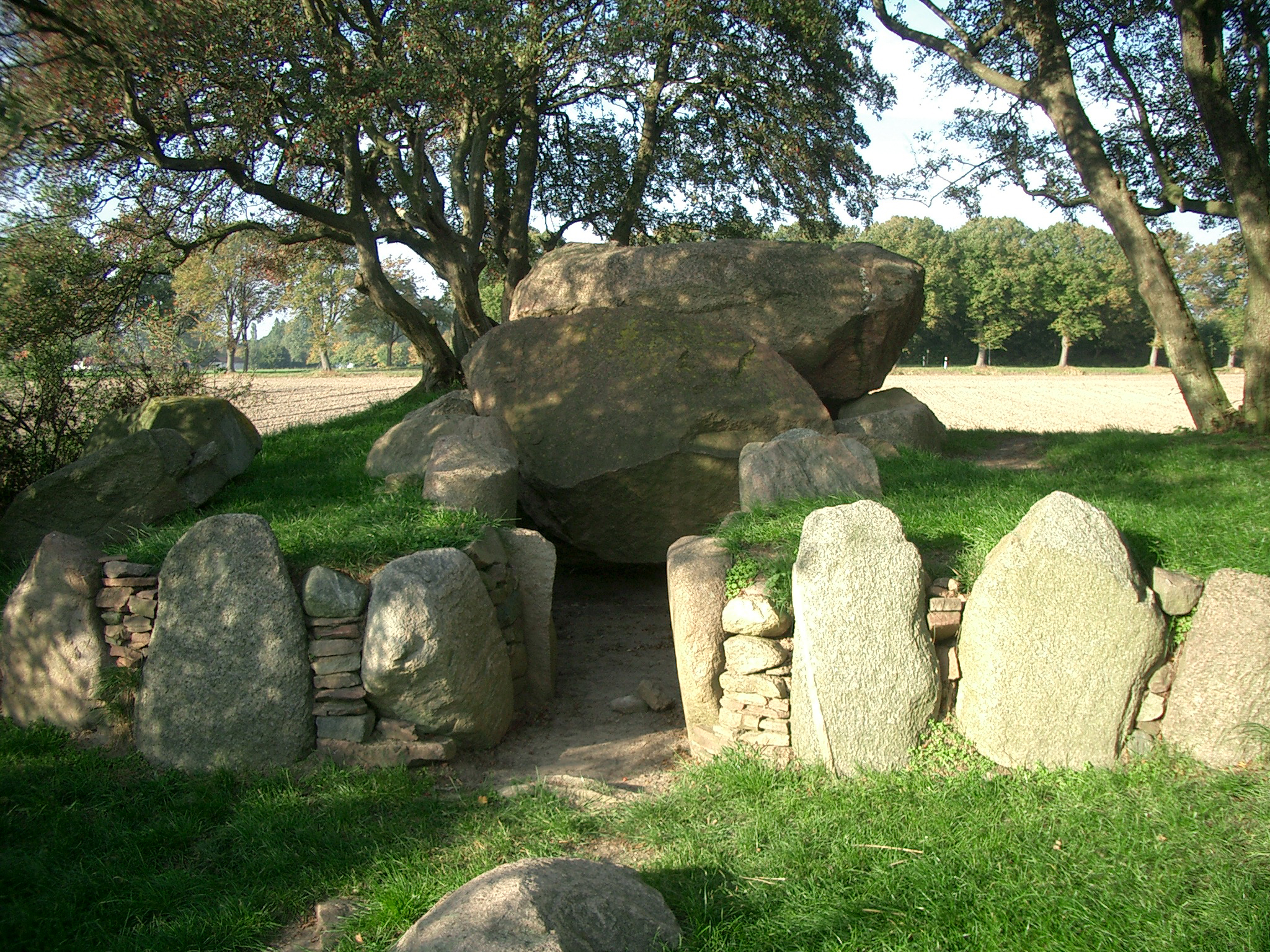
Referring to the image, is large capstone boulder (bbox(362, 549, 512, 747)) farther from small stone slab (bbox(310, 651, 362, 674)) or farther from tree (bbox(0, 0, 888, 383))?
tree (bbox(0, 0, 888, 383))

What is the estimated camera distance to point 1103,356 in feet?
157

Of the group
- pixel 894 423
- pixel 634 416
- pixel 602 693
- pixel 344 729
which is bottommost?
pixel 602 693

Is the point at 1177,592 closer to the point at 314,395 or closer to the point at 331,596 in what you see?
the point at 331,596

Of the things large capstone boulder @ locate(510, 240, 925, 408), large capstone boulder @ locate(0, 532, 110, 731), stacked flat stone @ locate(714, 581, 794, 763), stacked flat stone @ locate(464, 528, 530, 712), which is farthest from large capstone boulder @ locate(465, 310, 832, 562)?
large capstone boulder @ locate(0, 532, 110, 731)

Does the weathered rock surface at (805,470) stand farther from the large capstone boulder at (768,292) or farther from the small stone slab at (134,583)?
the small stone slab at (134,583)

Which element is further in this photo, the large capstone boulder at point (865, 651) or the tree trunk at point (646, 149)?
the tree trunk at point (646, 149)

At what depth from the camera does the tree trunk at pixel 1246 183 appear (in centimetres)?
862

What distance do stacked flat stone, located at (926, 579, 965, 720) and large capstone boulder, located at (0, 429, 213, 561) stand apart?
18.2 ft

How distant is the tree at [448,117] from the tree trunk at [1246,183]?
3.69 meters

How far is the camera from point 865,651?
4.46 m

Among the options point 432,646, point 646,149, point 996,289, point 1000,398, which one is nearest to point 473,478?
point 432,646

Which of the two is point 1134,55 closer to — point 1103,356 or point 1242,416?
point 1242,416

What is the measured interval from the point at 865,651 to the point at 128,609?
4.27 meters

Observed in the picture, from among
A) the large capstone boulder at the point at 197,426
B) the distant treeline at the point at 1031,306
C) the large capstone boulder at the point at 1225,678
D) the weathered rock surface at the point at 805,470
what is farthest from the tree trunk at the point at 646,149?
the distant treeline at the point at 1031,306
